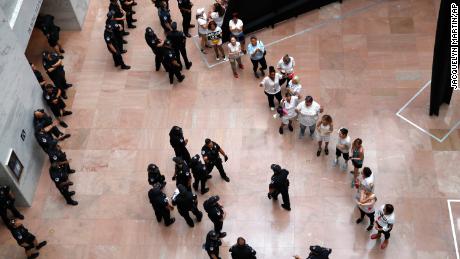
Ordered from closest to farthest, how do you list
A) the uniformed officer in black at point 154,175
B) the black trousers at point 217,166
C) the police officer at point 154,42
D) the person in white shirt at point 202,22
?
the uniformed officer in black at point 154,175 < the black trousers at point 217,166 < the police officer at point 154,42 < the person in white shirt at point 202,22

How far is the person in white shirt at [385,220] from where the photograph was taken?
45.5ft

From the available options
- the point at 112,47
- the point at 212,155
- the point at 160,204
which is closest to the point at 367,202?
the point at 212,155

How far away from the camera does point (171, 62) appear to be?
1869 cm

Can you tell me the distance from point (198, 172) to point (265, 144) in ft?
7.95

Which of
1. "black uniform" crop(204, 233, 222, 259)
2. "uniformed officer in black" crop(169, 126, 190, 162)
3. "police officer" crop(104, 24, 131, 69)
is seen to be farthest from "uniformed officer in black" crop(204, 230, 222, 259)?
"police officer" crop(104, 24, 131, 69)

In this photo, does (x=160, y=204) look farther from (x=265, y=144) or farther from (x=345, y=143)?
(x=345, y=143)

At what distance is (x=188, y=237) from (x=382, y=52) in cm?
825

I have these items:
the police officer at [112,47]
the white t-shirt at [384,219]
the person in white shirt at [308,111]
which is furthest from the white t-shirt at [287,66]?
the police officer at [112,47]

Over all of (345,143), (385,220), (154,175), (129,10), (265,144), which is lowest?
(265,144)

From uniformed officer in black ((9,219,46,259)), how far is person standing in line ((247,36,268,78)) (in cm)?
772

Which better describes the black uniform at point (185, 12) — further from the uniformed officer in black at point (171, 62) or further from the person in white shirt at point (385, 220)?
the person in white shirt at point (385, 220)

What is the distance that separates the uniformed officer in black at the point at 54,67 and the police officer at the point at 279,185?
762cm

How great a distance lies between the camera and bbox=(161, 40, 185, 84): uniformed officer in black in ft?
60.7

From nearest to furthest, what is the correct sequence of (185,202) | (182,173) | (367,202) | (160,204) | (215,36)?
(367,202)
(185,202)
(160,204)
(182,173)
(215,36)
